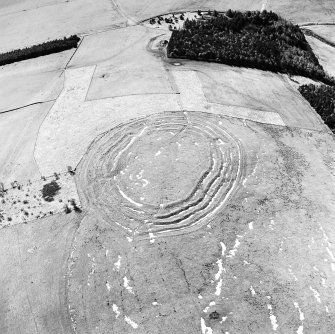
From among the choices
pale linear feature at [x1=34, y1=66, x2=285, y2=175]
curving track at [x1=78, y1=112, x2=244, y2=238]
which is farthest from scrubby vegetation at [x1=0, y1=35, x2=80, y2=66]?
curving track at [x1=78, y1=112, x2=244, y2=238]

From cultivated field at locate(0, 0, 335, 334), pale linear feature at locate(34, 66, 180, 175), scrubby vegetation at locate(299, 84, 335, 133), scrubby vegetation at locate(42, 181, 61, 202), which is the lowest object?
scrubby vegetation at locate(299, 84, 335, 133)

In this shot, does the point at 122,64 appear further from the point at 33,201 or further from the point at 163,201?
the point at 163,201

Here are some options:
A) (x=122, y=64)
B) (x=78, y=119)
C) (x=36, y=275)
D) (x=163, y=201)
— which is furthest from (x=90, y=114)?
(x=36, y=275)

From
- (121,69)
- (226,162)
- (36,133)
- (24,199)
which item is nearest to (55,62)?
(121,69)

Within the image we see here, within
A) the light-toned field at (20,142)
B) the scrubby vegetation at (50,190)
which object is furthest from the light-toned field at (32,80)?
the scrubby vegetation at (50,190)

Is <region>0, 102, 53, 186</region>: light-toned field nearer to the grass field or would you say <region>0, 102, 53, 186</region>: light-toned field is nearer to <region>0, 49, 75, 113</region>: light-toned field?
<region>0, 49, 75, 113</region>: light-toned field

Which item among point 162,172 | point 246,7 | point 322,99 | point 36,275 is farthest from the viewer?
point 246,7

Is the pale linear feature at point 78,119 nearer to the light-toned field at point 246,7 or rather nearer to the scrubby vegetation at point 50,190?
the scrubby vegetation at point 50,190
